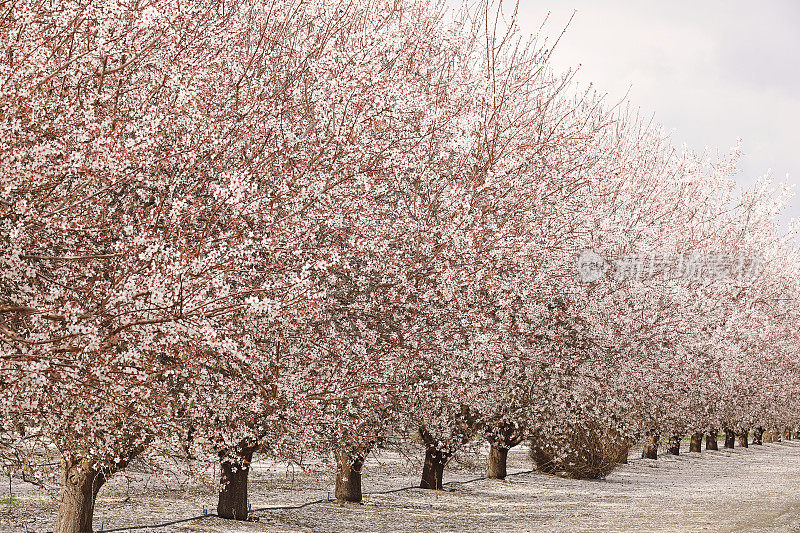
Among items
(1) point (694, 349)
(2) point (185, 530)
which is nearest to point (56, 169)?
→ (2) point (185, 530)

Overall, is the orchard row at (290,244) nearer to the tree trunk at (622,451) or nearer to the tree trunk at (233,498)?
the tree trunk at (233,498)

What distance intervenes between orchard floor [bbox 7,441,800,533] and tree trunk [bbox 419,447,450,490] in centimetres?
49

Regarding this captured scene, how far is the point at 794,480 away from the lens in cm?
2823

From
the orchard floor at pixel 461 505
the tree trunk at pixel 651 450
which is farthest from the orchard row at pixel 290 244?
the tree trunk at pixel 651 450

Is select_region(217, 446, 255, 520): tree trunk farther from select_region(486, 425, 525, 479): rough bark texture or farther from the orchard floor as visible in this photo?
select_region(486, 425, 525, 479): rough bark texture

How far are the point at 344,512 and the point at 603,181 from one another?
10.5 m

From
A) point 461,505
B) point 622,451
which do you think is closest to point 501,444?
point 461,505

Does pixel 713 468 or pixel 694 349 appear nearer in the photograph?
pixel 694 349

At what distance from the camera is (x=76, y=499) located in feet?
35.8

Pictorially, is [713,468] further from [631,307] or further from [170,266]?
[170,266]

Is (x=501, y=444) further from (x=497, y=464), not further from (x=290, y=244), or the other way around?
(x=290, y=244)

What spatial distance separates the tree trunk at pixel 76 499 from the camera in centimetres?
1081

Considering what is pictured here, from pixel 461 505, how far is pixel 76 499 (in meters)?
9.25

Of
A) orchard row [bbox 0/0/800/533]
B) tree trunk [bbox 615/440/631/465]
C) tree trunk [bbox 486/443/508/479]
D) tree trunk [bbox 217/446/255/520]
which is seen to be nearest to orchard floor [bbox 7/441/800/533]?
tree trunk [bbox 217/446/255/520]
